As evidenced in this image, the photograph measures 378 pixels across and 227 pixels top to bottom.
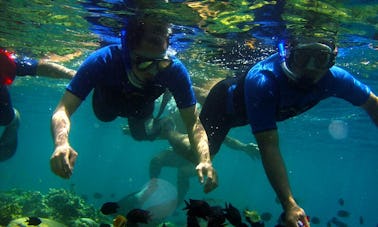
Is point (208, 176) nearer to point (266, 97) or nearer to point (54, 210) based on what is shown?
point (266, 97)

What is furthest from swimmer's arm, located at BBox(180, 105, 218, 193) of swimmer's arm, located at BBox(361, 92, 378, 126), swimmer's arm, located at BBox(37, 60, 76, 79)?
swimmer's arm, located at BBox(37, 60, 76, 79)

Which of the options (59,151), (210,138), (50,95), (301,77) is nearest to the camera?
(59,151)

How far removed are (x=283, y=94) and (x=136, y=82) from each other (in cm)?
304

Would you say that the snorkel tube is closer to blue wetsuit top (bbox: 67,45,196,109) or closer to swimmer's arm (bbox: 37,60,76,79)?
blue wetsuit top (bbox: 67,45,196,109)

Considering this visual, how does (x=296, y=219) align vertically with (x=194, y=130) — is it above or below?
below

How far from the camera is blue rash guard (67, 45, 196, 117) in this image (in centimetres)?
642

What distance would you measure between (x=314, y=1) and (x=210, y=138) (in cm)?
525

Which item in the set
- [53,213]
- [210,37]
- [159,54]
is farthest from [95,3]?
[53,213]

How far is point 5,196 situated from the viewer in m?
18.8

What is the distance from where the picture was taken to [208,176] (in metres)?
5.75

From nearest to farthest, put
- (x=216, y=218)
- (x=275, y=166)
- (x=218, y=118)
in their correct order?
(x=216, y=218), (x=275, y=166), (x=218, y=118)

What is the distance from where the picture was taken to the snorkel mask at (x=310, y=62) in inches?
245

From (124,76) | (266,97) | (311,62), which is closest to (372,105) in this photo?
(311,62)

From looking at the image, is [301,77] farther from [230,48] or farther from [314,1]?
[230,48]
